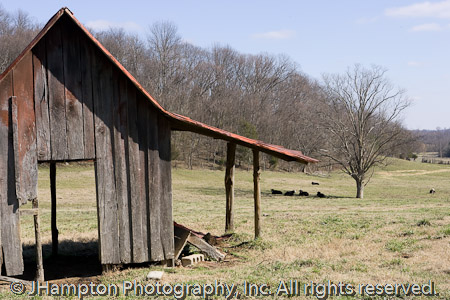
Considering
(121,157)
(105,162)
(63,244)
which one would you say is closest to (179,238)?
(121,157)

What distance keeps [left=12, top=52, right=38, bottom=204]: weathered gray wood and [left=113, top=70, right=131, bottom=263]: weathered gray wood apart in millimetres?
1579

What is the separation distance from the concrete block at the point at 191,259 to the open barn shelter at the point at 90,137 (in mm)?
374

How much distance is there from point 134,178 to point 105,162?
0.67 meters

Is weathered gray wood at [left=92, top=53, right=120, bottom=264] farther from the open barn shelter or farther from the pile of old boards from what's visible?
the pile of old boards

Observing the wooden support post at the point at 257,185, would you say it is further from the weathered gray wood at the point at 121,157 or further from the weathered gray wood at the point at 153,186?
the weathered gray wood at the point at 121,157

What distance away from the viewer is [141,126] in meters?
10.4

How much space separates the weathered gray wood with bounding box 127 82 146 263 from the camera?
10.3 m

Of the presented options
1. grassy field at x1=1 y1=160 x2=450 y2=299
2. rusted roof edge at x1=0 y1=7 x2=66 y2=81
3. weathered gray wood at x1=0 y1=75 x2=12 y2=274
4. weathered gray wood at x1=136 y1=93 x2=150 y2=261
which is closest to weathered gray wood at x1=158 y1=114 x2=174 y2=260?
weathered gray wood at x1=136 y1=93 x2=150 y2=261

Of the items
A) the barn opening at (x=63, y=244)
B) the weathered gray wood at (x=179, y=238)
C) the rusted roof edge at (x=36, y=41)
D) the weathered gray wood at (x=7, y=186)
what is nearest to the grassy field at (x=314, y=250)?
the barn opening at (x=63, y=244)

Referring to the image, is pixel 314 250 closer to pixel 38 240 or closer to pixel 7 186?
pixel 38 240

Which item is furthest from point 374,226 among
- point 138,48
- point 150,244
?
point 138,48

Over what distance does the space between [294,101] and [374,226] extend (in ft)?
244

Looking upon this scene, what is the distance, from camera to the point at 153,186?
10.5 m

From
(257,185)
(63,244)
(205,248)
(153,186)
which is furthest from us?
(63,244)
